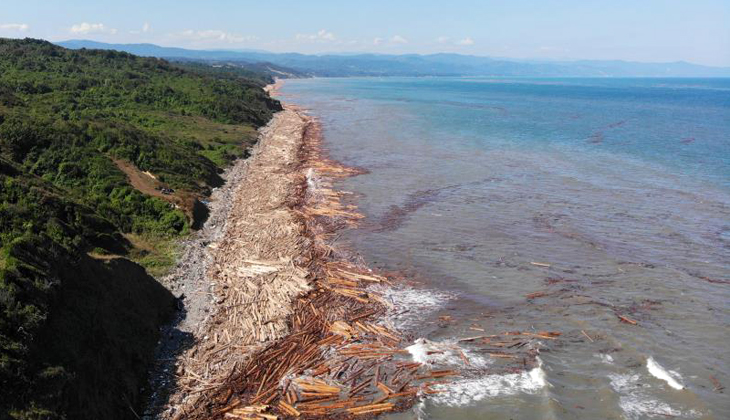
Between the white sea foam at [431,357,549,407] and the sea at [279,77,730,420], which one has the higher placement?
the sea at [279,77,730,420]

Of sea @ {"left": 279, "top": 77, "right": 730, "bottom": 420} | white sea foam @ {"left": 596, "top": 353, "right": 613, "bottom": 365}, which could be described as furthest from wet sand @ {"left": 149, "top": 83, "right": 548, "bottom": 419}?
white sea foam @ {"left": 596, "top": 353, "right": 613, "bottom": 365}

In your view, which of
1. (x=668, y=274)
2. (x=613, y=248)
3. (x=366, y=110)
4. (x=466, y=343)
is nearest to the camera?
(x=466, y=343)

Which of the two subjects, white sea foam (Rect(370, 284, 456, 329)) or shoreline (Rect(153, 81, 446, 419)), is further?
white sea foam (Rect(370, 284, 456, 329))

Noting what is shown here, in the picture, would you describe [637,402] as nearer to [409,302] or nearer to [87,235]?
[409,302]

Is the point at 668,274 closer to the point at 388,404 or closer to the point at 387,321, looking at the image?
the point at 387,321

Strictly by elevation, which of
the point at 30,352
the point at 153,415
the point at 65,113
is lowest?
the point at 153,415

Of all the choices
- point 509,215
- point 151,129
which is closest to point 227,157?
point 151,129

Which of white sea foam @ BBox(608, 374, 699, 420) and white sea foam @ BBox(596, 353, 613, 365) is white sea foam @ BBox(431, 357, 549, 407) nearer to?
white sea foam @ BBox(608, 374, 699, 420)
